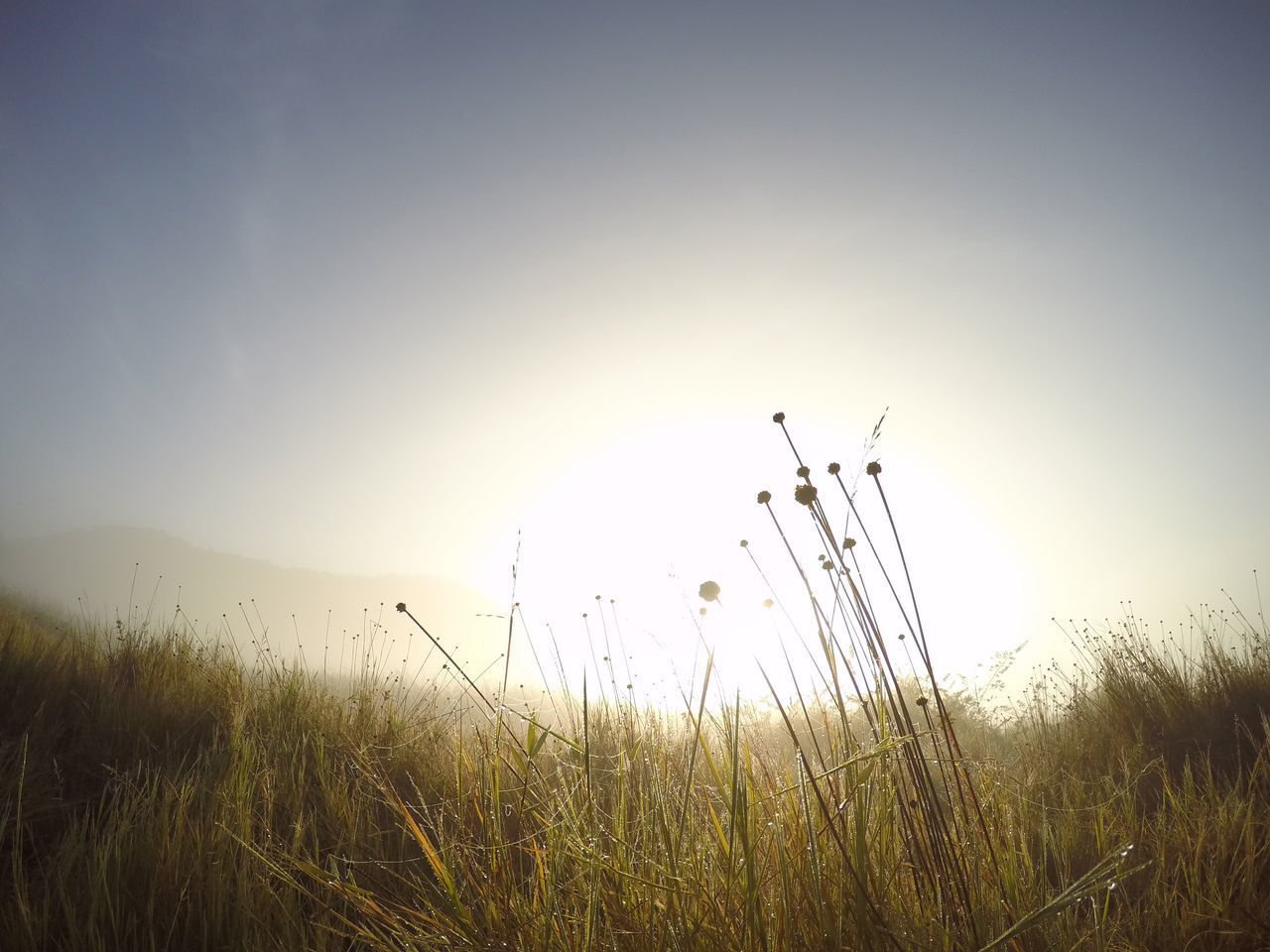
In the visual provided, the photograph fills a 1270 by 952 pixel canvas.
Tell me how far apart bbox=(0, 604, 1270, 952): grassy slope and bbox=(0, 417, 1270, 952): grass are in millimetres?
15

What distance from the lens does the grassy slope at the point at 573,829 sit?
120cm

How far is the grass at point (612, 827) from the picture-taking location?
119 centimetres

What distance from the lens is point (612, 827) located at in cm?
163

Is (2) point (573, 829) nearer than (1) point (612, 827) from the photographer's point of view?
Yes

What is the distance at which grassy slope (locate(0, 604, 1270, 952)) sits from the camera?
1200 mm

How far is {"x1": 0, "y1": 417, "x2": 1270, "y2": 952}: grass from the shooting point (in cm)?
119

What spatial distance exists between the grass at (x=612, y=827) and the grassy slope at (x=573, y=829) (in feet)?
0.05

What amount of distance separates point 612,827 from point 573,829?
0.49 metres

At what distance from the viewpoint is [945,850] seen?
4.30 ft

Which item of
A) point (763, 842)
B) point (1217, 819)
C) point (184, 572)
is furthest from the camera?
point (184, 572)

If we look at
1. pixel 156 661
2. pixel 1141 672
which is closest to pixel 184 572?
pixel 156 661

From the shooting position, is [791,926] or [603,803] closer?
[791,926]

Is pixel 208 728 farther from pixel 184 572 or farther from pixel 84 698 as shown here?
pixel 184 572

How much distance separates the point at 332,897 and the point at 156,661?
3552 millimetres
